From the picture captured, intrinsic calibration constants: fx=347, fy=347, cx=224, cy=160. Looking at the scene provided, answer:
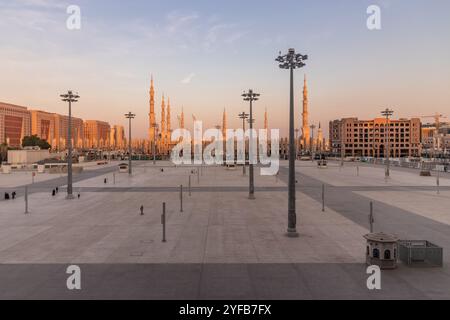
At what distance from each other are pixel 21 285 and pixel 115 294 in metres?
3.76

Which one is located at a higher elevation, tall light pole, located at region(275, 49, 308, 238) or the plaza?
tall light pole, located at region(275, 49, 308, 238)

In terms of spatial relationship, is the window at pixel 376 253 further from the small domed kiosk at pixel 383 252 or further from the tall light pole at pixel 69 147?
the tall light pole at pixel 69 147

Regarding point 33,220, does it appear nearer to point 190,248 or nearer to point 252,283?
point 190,248

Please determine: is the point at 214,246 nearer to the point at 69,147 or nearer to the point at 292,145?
the point at 292,145

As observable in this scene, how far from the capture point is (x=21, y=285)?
12531 mm

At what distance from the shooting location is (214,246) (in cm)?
1744

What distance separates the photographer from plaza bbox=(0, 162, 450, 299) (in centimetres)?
1230

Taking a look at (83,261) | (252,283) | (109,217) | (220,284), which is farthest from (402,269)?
(109,217)

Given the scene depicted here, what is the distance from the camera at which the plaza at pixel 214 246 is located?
1230 cm

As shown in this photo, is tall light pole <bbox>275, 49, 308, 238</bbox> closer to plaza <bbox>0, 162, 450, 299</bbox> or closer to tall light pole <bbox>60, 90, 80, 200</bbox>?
plaza <bbox>0, 162, 450, 299</bbox>

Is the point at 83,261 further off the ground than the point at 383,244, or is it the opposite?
the point at 383,244

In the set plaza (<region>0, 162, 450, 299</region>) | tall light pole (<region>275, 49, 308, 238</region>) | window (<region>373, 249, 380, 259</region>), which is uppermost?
tall light pole (<region>275, 49, 308, 238</region>)

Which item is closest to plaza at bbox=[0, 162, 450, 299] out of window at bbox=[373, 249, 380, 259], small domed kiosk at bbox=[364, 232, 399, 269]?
small domed kiosk at bbox=[364, 232, 399, 269]

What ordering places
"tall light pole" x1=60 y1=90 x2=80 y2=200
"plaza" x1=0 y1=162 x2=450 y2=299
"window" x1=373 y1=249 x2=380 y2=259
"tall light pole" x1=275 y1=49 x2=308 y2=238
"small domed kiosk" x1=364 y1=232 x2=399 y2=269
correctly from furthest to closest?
"tall light pole" x1=60 y1=90 x2=80 y2=200
"tall light pole" x1=275 y1=49 x2=308 y2=238
"window" x1=373 y1=249 x2=380 y2=259
"small domed kiosk" x1=364 y1=232 x2=399 y2=269
"plaza" x1=0 y1=162 x2=450 y2=299
